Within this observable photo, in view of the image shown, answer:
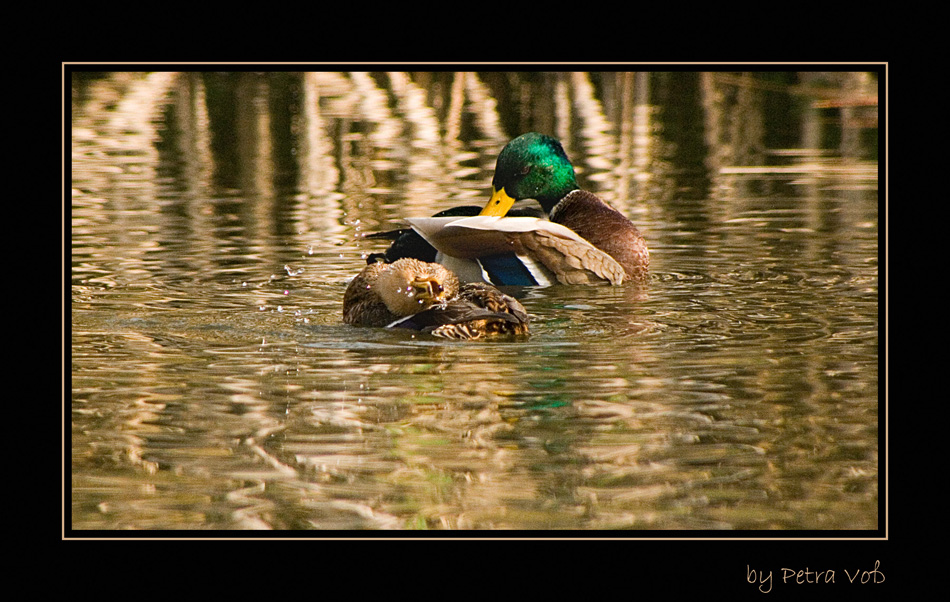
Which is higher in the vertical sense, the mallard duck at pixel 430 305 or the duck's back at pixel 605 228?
the duck's back at pixel 605 228

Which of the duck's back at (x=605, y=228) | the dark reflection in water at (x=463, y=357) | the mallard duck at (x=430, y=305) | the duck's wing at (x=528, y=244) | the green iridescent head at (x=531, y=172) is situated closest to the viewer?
the dark reflection in water at (x=463, y=357)

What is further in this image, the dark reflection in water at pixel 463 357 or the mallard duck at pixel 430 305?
the mallard duck at pixel 430 305

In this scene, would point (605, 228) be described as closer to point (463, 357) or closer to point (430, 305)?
point (430, 305)

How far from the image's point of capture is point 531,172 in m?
11.2

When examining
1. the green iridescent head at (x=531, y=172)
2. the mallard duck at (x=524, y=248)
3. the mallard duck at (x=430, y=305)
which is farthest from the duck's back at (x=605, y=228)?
the mallard duck at (x=430, y=305)

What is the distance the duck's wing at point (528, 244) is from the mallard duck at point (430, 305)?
151cm

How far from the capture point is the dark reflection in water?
5215mm

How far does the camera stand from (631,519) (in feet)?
16.2

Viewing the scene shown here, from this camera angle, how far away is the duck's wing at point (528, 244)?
9.73 metres

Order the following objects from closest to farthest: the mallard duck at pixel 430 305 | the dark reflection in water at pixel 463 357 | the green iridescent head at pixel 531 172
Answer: the dark reflection in water at pixel 463 357 → the mallard duck at pixel 430 305 → the green iridescent head at pixel 531 172

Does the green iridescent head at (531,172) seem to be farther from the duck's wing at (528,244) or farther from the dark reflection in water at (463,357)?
the duck's wing at (528,244)

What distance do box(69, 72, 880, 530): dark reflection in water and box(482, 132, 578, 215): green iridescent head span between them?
0.87 metres

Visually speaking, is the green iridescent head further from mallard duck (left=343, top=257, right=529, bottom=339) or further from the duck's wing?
mallard duck (left=343, top=257, right=529, bottom=339)

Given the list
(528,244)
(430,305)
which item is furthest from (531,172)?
(430,305)
